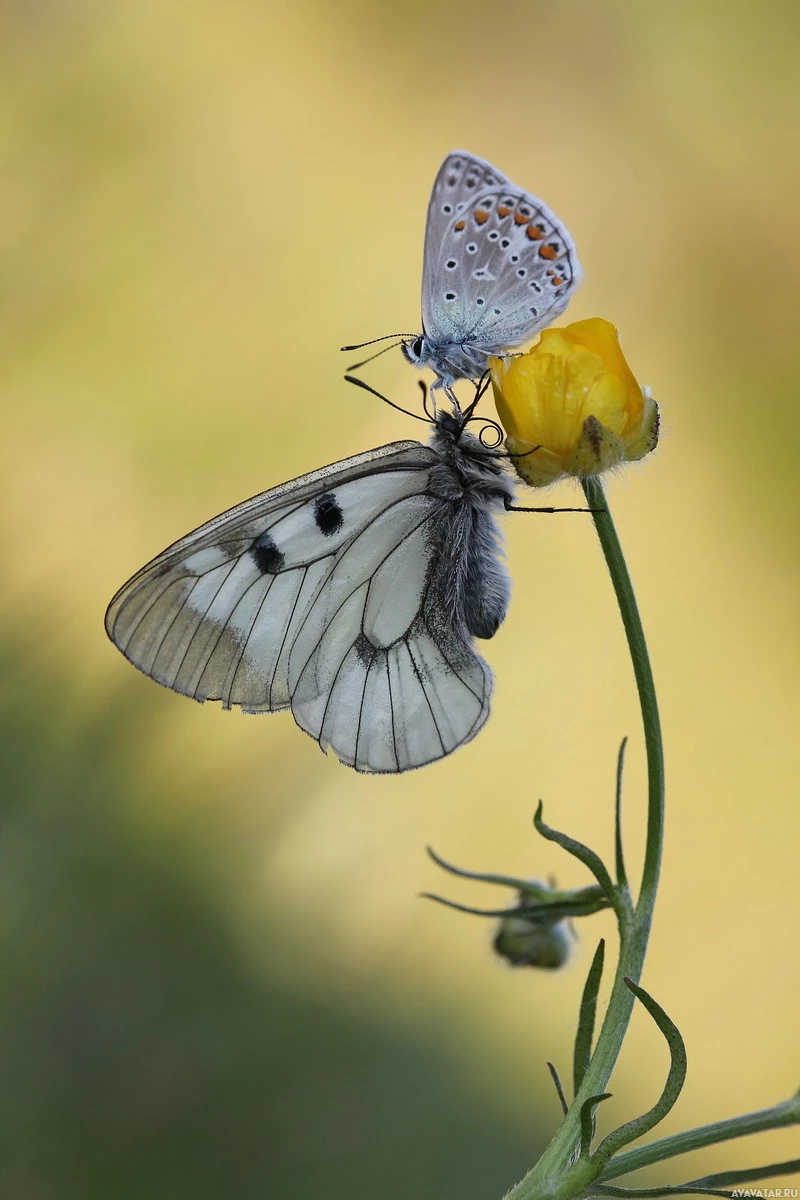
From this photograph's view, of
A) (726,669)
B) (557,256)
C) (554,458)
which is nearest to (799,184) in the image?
(726,669)

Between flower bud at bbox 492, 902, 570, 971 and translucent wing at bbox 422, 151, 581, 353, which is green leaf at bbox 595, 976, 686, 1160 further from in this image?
translucent wing at bbox 422, 151, 581, 353

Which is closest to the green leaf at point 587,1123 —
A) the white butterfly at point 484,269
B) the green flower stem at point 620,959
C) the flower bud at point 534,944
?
the green flower stem at point 620,959

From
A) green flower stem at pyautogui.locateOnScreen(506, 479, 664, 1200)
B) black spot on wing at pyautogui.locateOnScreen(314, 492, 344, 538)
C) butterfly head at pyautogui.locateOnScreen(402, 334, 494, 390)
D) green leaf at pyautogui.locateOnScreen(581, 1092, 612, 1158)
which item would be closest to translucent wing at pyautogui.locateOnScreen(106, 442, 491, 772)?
black spot on wing at pyautogui.locateOnScreen(314, 492, 344, 538)

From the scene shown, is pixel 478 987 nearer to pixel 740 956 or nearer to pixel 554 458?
pixel 740 956

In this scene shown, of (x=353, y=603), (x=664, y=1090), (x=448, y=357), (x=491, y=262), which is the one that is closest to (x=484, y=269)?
(x=491, y=262)

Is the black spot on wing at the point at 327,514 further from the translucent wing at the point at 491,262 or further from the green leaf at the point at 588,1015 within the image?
the green leaf at the point at 588,1015
